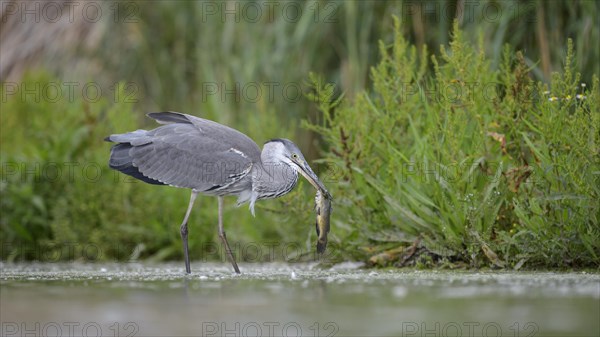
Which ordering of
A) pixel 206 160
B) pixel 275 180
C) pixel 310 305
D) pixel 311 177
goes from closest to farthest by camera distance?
pixel 310 305 < pixel 311 177 < pixel 275 180 < pixel 206 160

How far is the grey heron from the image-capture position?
25.7 feet

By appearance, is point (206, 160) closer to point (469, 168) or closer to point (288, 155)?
point (288, 155)

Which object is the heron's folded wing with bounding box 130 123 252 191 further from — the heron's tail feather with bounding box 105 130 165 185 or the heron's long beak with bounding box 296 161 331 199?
the heron's long beak with bounding box 296 161 331 199

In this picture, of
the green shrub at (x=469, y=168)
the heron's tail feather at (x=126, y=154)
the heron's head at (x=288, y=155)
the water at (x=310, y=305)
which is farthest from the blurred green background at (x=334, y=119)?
the heron's tail feather at (x=126, y=154)

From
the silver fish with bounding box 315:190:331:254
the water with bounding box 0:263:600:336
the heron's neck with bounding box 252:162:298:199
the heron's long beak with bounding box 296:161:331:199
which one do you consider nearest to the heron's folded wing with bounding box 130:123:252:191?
the heron's neck with bounding box 252:162:298:199

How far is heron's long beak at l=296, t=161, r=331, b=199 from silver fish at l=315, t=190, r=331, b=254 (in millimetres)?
34

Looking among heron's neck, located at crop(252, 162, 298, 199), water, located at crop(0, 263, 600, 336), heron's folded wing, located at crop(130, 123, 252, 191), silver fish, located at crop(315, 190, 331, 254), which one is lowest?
water, located at crop(0, 263, 600, 336)

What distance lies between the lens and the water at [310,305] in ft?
14.5

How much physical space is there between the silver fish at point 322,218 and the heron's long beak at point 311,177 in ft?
0.11

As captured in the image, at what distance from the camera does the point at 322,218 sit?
725 centimetres

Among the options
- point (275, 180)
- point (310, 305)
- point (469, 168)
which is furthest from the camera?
point (275, 180)

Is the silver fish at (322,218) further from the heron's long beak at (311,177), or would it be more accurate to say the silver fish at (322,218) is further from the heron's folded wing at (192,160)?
the heron's folded wing at (192,160)

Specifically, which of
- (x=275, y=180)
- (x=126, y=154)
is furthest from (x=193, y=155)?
(x=275, y=180)

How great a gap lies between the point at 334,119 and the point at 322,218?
1.10m
